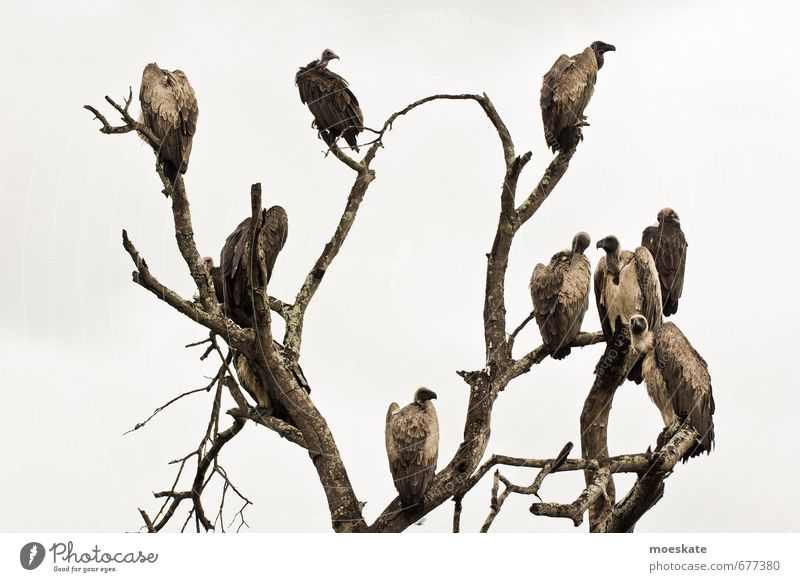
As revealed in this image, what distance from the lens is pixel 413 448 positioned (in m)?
9.00

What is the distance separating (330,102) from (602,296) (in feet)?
12.8

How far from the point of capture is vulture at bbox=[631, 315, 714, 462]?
10094mm

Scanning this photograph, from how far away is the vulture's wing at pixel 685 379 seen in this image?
10102 mm

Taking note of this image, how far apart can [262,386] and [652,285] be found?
4039 mm

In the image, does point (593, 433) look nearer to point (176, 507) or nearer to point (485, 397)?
point (485, 397)

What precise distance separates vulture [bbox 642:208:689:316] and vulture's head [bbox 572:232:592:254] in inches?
71.8


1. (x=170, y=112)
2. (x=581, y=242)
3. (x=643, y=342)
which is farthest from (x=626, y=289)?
(x=170, y=112)

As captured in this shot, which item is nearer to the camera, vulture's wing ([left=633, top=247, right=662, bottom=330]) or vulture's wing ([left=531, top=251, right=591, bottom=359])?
vulture's wing ([left=633, top=247, right=662, bottom=330])

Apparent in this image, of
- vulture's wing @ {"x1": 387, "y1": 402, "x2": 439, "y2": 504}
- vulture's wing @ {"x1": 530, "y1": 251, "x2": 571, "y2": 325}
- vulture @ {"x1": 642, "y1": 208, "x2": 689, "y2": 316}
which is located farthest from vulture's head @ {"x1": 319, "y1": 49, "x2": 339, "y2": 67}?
vulture's wing @ {"x1": 387, "y1": 402, "x2": 439, "y2": 504}

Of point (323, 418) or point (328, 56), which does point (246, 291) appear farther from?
point (328, 56)

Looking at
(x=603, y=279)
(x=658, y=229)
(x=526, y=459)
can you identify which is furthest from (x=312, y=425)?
(x=658, y=229)

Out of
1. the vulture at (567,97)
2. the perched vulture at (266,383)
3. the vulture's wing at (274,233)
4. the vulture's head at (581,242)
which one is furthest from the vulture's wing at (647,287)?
the vulture's wing at (274,233)

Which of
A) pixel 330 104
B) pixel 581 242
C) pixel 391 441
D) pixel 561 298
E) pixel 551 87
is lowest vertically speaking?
pixel 391 441

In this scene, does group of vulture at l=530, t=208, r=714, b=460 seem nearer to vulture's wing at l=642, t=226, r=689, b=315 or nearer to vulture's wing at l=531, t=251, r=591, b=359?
vulture's wing at l=531, t=251, r=591, b=359
